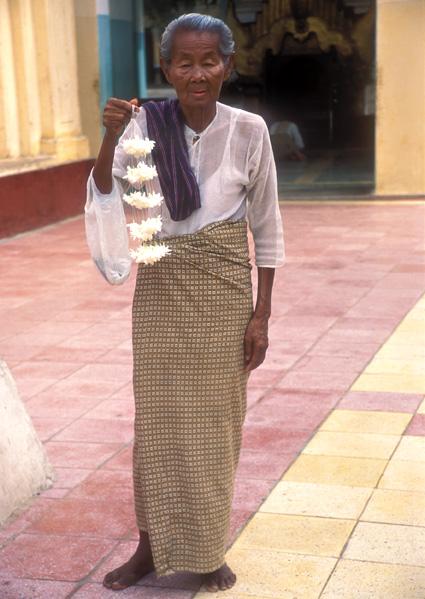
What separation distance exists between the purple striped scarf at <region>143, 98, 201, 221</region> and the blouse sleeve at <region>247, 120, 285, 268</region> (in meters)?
0.22

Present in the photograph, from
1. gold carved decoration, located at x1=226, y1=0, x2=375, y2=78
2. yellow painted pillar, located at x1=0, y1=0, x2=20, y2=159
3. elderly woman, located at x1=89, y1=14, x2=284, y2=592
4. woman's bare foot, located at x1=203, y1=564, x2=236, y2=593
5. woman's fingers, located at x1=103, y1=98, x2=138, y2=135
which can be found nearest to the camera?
woman's fingers, located at x1=103, y1=98, x2=138, y2=135

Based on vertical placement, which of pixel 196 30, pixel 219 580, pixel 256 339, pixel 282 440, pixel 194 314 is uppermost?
pixel 196 30

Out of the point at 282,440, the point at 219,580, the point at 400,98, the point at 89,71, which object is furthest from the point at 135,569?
the point at 89,71

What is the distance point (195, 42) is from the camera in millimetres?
2900

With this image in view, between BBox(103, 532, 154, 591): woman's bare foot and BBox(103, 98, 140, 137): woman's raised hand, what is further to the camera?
BBox(103, 532, 154, 591): woman's bare foot

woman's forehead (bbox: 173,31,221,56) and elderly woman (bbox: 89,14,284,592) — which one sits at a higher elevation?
woman's forehead (bbox: 173,31,221,56)

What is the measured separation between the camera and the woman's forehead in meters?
2.90

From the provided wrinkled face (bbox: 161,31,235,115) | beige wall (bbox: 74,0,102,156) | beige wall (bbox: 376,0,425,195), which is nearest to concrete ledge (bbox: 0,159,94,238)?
beige wall (bbox: 74,0,102,156)

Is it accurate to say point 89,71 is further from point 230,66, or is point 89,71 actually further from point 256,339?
point 256,339

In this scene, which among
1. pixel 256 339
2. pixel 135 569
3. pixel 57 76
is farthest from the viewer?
pixel 57 76

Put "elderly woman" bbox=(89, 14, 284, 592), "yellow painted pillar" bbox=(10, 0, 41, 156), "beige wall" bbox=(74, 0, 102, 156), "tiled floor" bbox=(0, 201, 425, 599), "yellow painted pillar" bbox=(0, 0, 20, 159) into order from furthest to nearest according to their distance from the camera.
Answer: "beige wall" bbox=(74, 0, 102, 156), "yellow painted pillar" bbox=(10, 0, 41, 156), "yellow painted pillar" bbox=(0, 0, 20, 159), "tiled floor" bbox=(0, 201, 425, 599), "elderly woman" bbox=(89, 14, 284, 592)

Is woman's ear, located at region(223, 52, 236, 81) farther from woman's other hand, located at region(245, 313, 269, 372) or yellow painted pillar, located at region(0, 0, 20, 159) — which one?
yellow painted pillar, located at region(0, 0, 20, 159)

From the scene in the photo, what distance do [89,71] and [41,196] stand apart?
9.97 feet

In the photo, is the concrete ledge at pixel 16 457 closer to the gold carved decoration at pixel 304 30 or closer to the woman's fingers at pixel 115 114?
the woman's fingers at pixel 115 114
